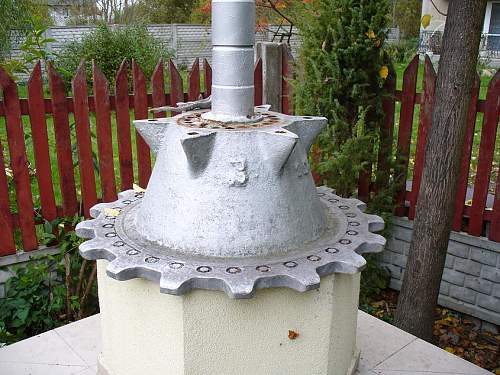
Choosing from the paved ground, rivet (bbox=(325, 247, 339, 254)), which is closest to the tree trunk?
the paved ground

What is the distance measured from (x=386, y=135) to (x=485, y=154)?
0.75 m

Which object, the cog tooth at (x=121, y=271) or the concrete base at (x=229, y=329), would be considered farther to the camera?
the concrete base at (x=229, y=329)

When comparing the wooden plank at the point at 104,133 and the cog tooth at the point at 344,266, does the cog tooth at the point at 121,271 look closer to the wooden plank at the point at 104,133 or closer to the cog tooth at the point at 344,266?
the cog tooth at the point at 344,266

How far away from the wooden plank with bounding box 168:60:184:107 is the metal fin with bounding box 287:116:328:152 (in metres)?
1.83

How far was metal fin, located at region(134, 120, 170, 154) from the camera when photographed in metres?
2.24

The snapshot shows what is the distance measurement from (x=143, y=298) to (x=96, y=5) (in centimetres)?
2073

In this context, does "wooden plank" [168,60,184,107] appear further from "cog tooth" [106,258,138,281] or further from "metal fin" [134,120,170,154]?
"cog tooth" [106,258,138,281]

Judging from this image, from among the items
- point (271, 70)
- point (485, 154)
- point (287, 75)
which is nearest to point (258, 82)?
point (271, 70)

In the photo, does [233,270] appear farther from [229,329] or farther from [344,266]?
[344,266]

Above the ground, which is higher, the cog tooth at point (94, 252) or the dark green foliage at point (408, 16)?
the dark green foliage at point (408, 16)

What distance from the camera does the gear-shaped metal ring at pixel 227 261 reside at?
1748 millimetres

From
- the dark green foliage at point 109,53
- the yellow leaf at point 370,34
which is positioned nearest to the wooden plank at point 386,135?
the yellow leaf at point 370,34

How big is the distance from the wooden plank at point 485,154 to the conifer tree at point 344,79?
2.45 ft

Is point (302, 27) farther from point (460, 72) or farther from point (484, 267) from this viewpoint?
point (484, 267)
